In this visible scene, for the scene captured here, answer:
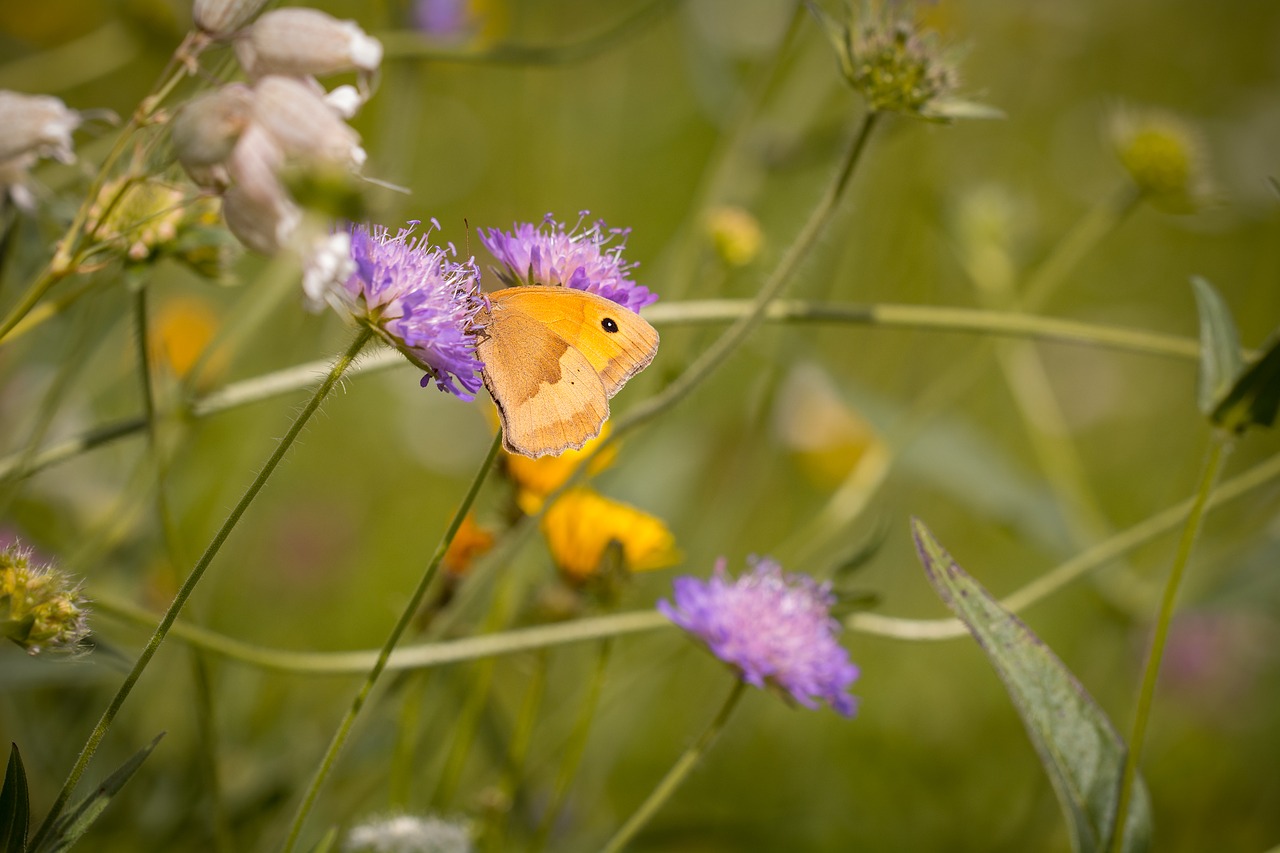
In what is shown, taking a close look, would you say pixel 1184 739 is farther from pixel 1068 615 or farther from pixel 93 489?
pixel 93 489

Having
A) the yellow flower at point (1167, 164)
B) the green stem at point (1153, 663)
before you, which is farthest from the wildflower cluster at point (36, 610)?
the yellow flower at point (1167, 164)

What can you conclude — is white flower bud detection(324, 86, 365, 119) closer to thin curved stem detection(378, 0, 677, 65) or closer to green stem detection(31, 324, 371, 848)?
green stem detection(31, 324, 371, 848)

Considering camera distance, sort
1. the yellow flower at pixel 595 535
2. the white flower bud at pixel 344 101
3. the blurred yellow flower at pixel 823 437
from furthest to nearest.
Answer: the blurred yellow flower at pixel 823 437
the yellow flower at pixel 595 535
the white flower bud at pixel 344 101

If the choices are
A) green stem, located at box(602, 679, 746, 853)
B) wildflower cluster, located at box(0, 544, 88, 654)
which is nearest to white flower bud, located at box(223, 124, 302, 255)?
wildflower cluster, located at box(0, 544, 88, 654)

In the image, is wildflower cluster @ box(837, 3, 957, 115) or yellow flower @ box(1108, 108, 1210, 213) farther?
yellow flower @ box(1108, 108, 1210, 213)

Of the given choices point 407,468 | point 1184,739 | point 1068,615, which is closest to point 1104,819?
point 1184,739

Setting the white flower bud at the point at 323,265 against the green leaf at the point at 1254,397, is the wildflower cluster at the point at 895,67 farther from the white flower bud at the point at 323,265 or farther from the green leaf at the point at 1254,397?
the white flower bud at the point at 323,265

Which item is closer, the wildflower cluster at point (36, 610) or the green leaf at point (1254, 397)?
the wildflower cluster at point (36, 610)
